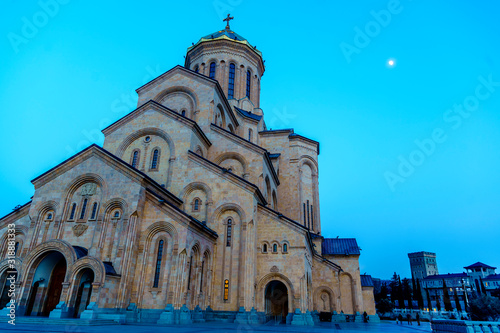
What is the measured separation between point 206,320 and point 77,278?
6.43 meters

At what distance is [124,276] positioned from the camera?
13672 millimetres

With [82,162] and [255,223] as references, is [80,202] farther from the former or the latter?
[255,223]

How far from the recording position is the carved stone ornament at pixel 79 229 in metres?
15.1

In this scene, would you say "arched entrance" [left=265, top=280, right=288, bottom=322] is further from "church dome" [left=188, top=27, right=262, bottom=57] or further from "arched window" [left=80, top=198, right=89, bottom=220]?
"church dome" [left=188, top=27, right=262, bottom=57]

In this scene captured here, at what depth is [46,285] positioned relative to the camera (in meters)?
14.8

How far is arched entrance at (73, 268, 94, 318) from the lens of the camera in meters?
13.5

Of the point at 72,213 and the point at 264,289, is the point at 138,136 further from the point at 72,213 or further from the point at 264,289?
the point at 264,289

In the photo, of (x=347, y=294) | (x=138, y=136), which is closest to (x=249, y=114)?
(x=138, y=136)

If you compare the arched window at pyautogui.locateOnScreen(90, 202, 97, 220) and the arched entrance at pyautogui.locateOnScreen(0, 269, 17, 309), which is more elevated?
→ the arched window at pyautogui.locateOnScreen(90, 202, 97, 220)

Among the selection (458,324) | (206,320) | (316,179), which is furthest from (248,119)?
(458,324)

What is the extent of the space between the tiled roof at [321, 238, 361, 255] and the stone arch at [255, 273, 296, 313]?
1126 cm

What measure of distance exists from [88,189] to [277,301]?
1466 cm

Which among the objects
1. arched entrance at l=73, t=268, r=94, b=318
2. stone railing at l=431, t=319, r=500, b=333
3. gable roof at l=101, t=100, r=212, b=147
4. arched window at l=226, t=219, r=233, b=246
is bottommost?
stone railing at l=431, t=319, r=500, b=333

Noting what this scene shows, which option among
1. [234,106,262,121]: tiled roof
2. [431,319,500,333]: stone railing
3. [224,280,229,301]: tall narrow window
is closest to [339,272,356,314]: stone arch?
[224,280,229,301]: tall narrow window
